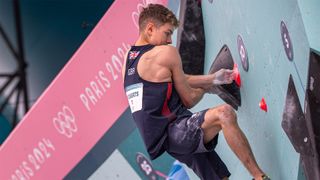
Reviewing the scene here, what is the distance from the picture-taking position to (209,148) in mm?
3369

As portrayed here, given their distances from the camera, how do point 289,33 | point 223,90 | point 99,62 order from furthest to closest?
point 99,62 → point 223,90 → point 289,33

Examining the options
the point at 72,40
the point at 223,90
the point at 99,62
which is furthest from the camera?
the point at 72,40

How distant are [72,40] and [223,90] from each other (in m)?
1.80

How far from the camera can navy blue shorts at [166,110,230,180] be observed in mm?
3312

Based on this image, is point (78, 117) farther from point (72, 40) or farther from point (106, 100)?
point (72, 40)

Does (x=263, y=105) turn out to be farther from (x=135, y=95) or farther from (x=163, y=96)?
(x=135, y=95)

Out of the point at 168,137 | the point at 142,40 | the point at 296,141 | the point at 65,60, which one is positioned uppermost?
the point at 65,60

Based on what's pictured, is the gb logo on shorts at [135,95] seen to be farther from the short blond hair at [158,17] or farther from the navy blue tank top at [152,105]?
the short blond hair at [158,17]

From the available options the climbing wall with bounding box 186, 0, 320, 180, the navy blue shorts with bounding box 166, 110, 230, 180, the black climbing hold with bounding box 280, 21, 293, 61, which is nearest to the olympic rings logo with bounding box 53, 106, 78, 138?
the climbing wall with bounding box 186, 0, 320, 180

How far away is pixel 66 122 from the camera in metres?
5.01

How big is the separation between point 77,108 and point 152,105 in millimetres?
1638

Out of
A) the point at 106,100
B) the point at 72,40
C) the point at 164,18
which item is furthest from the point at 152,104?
the point at 72,40

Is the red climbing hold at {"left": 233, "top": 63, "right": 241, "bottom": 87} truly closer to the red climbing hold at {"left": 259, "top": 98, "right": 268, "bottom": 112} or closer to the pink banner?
the red climbing hold at {"left": 259, "top": 98, "right": 268, "bottom": 112}

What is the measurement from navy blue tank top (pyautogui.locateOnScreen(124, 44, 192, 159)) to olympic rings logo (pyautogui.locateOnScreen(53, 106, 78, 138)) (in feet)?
5.13
